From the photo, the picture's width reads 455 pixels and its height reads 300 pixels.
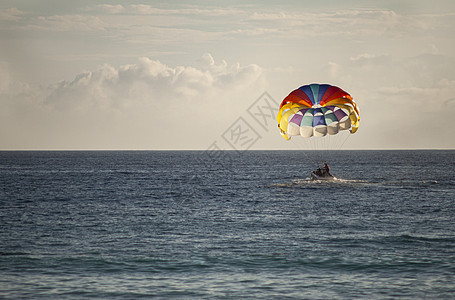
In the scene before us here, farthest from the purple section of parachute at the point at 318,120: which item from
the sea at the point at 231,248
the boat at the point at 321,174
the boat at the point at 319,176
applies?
the boat at the point at 319,176

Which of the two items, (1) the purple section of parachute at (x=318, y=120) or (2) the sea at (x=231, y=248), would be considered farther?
(1) the purple section of parachute at (x=318, y=120)

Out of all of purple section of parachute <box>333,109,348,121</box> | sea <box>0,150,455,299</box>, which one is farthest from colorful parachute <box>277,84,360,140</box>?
sea <box>0,150,455,299</box>

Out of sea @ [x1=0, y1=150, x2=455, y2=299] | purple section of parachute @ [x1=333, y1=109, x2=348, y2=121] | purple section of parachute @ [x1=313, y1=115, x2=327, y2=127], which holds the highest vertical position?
purple section of parachute @ [x1=333, y1=109, x2=348, y2=121]

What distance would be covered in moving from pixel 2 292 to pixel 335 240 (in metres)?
20.7

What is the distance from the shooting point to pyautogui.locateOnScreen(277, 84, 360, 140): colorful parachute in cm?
5650

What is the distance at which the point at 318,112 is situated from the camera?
57.2 metres

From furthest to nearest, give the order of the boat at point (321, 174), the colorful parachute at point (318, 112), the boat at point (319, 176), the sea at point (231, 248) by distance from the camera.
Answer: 1. the boat at point (319, 176)
2. the boat at point (321, 174)
3. the colorful parachute at point (318, 112)
4. the sea at point (231, 248)

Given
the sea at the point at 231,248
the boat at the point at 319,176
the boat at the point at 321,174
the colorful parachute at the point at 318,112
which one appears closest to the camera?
the sea at the point at 231,248

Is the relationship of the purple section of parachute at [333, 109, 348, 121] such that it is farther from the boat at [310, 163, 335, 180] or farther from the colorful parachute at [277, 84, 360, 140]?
the boat at [310, 163, 335, 180]

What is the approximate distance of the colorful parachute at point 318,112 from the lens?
2224 inches

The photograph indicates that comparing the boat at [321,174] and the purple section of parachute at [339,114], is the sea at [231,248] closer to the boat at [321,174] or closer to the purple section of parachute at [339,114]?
the boat at [321,174]

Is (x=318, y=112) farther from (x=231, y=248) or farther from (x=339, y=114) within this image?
(x=231, y=248)

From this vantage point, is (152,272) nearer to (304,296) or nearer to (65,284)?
(65,284)

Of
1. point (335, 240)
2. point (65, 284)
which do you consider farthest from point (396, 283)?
point (65, 284)
